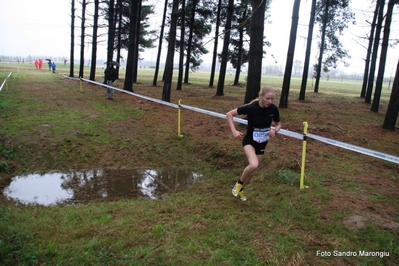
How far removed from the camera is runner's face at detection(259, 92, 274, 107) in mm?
4434

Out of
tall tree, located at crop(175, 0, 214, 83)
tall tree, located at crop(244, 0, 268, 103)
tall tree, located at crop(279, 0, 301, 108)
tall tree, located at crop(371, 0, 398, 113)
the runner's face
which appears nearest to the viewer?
the runner's face

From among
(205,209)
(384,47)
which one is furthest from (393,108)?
(205,209)

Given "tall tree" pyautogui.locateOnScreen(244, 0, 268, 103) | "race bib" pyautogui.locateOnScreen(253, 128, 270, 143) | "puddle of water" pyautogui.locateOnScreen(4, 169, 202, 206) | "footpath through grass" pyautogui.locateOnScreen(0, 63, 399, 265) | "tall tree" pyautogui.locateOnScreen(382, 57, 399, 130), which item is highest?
"tall tree" pyautogui.locateOnScreen(244, 0, 268, 103)

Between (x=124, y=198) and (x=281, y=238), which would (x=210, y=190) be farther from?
(x=281, y=238)

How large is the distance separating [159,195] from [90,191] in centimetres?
134

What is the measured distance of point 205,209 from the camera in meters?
4.66

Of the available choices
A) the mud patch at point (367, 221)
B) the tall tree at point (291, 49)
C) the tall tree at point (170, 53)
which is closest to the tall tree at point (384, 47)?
the tall tree at point (291, 49)

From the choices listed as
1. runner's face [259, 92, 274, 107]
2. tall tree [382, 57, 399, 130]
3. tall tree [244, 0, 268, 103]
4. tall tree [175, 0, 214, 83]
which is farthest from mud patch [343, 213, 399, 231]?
tall tree [175, 0, 214, 83]

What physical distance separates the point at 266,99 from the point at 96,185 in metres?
3.77

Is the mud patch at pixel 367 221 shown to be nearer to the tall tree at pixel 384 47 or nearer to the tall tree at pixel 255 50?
the tall tree at pixel 255 50

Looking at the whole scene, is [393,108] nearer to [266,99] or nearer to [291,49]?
[291,49]

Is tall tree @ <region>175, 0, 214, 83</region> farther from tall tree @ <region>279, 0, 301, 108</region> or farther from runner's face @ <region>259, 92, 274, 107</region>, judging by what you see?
runner's face @ <region>259, 92, 274, 107</region>

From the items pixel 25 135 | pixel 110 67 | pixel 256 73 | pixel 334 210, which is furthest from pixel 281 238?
pixel 110 67

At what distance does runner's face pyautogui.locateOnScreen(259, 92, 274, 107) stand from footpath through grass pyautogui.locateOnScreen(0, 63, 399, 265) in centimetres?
167
